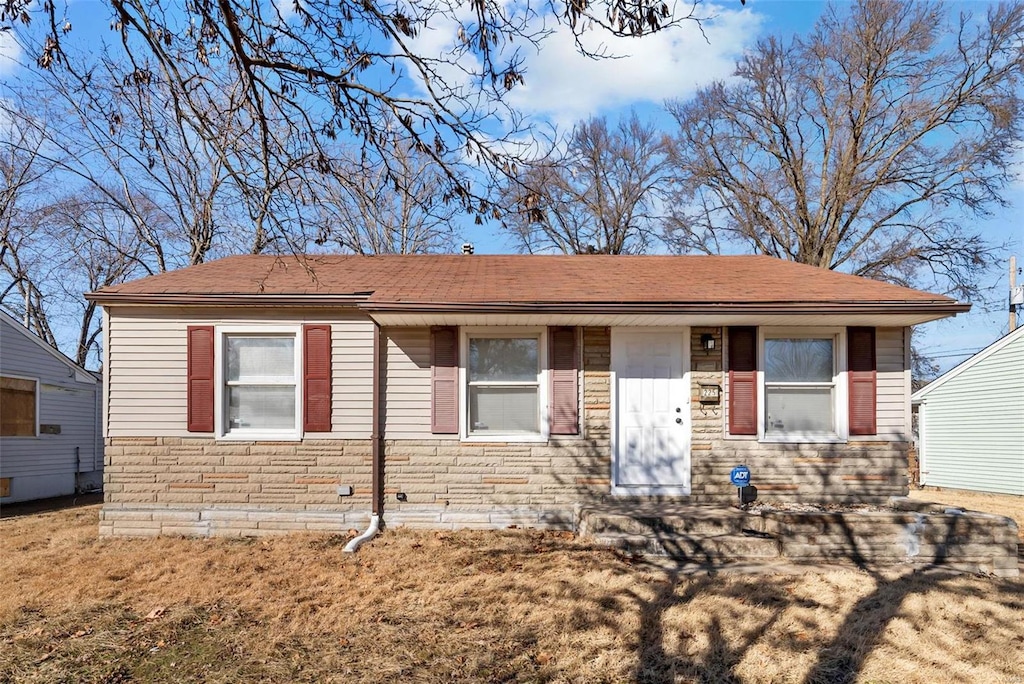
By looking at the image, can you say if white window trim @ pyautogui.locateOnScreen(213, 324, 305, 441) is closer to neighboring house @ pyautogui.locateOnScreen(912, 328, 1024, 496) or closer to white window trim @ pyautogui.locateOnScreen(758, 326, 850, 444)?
white window trim @ pyautogui.locateOnScreen(758, 326, 850, 444)

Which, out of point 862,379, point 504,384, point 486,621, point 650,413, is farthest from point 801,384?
point 486,621

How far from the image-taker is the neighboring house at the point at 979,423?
1423 cm

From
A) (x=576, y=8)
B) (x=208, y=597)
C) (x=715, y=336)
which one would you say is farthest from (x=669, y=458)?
(x=576, y=8)

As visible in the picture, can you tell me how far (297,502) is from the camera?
7566mm

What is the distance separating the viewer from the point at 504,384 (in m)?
7.69

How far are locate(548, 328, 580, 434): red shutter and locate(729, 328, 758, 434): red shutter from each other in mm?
1847

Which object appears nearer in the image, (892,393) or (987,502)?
(892,393)

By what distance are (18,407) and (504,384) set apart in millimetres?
10176

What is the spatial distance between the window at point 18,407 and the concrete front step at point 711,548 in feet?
38.2

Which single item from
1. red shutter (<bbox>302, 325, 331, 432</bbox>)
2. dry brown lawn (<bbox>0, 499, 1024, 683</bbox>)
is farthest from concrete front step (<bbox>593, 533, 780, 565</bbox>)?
red shutter (<bbox>302, 325, 331, 432</bbox>)

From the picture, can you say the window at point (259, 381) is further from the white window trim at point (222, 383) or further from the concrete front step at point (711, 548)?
the concrete front step at point (711, 548)

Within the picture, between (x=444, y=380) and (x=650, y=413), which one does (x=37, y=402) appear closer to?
(x=444, y=380)

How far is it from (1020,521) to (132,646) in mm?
11413

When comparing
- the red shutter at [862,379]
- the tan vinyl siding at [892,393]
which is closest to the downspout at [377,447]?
the red shutter at [862,379]
